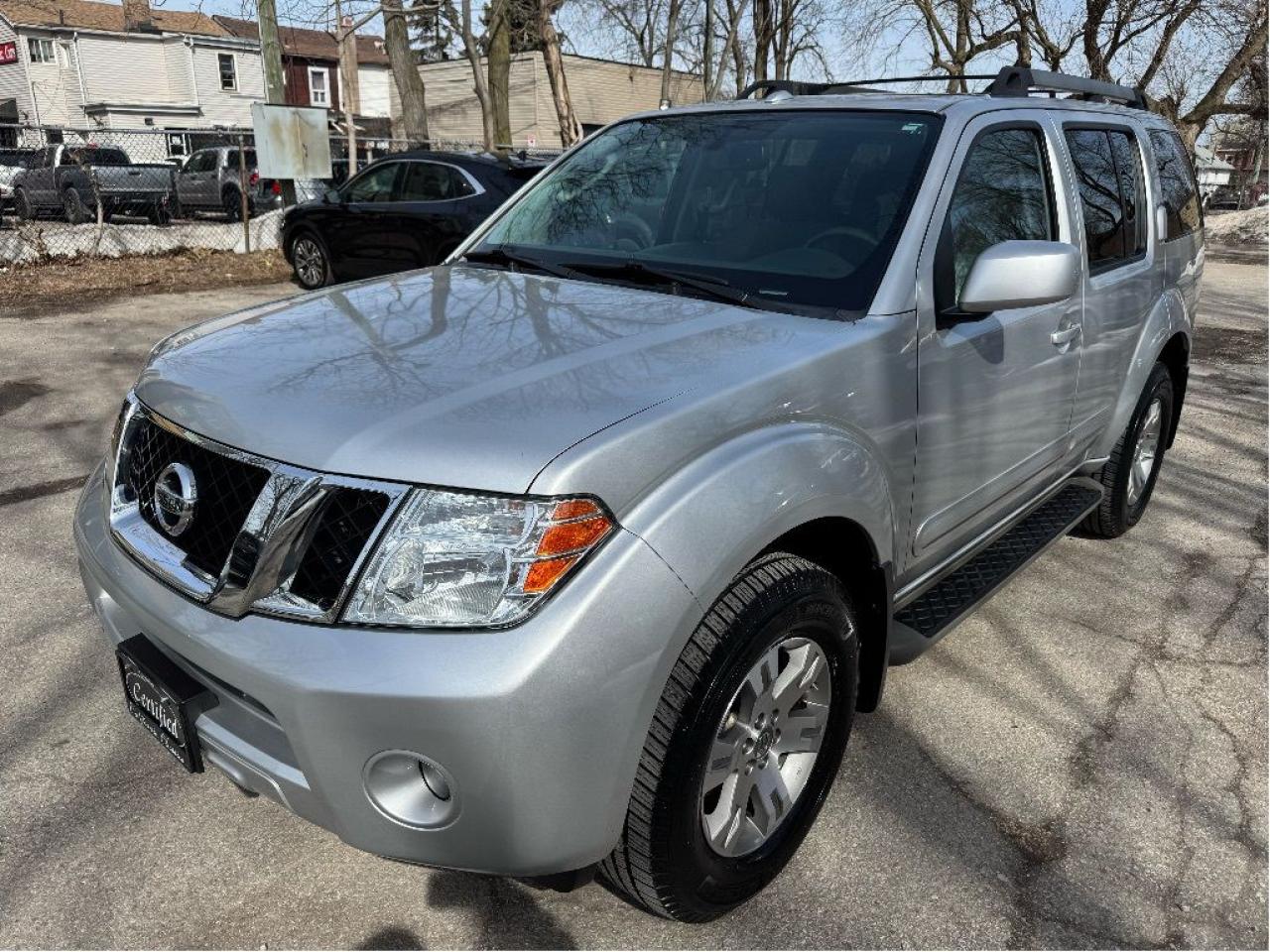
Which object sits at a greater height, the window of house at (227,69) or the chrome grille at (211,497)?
the window of house at (227,69)

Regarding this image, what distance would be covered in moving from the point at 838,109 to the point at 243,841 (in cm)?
274

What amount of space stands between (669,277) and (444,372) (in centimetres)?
92

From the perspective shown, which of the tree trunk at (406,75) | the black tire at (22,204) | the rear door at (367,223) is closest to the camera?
the rear door at (367,223)

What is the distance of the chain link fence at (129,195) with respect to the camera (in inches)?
531

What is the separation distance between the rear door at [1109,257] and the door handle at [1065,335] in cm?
13

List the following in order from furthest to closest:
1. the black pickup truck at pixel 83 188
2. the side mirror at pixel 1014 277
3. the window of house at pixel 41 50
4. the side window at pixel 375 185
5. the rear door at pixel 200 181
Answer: the window of house at pixel 41 50, the rear door at pixel 200 181, the black pickup truck at pixel 83 188, the side window at pixel 375 185, the side mirror at pixel 1014 277

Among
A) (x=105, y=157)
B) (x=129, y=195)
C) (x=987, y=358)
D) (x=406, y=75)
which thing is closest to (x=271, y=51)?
(x=129, y=195)

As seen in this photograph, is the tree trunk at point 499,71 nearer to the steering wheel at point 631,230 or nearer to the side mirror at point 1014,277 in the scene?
the steering wheel at point 631,230

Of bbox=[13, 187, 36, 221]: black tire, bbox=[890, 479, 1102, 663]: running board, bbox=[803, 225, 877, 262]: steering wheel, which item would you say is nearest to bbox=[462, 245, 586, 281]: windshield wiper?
bbox=[803, 225, 877, 262]: steering wheel

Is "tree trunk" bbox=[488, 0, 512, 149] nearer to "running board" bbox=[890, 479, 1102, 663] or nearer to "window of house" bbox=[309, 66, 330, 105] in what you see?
"running board" bbox=[890, 479, 1102, 663]

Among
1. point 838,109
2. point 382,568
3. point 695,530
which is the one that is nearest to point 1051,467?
point 838,109

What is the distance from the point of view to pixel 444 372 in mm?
2107

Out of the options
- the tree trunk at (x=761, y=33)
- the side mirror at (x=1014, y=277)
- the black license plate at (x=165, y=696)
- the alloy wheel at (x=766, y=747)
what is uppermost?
the tree trunk at (x=761, y=33)

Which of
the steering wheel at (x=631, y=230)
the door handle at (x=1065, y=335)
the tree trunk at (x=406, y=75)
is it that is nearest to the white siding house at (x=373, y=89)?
the tree trunk at (x=406, y=75)
